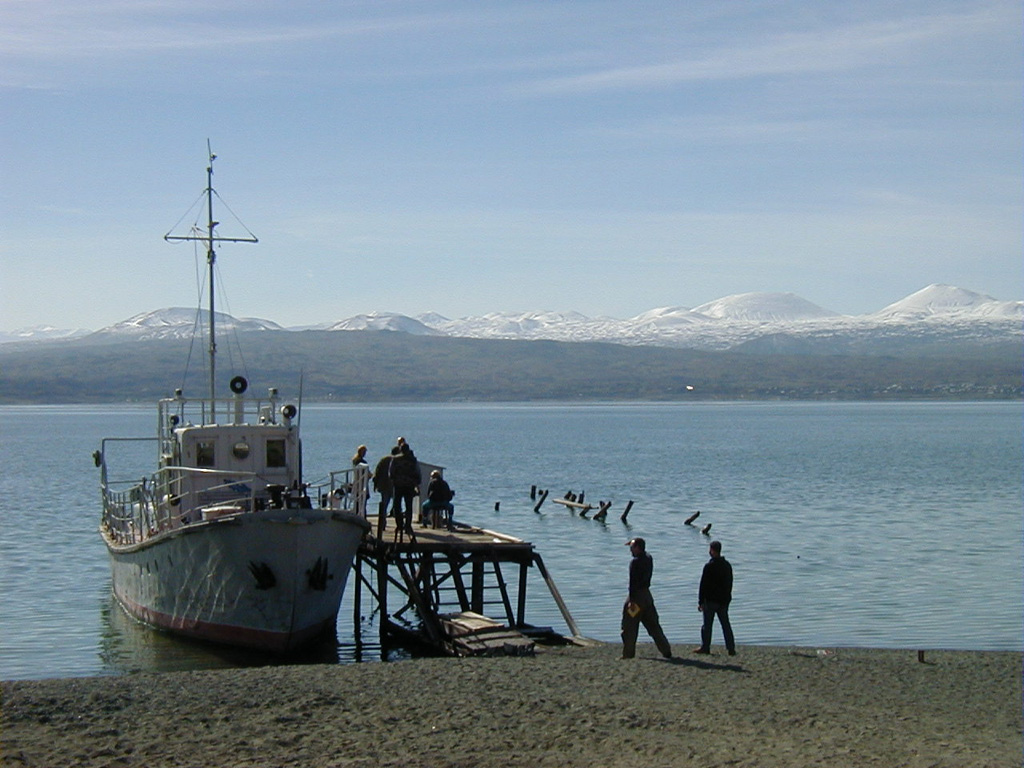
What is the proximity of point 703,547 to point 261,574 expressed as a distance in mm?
21048

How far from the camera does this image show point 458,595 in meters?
27.6

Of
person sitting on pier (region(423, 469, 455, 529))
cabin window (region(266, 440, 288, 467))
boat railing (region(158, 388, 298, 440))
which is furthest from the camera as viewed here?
person sitting on pier (region(423, 469, 455, 529))

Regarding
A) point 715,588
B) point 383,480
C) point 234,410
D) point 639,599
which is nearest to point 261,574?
point 383,480

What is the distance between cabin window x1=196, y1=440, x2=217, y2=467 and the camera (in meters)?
27.6

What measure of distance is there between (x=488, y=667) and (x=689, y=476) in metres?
54.9

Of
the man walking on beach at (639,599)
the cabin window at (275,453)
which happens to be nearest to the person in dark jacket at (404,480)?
the cabin window at (275,453)

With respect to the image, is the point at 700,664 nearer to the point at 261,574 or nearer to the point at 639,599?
the point at 639,599

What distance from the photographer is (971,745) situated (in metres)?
14.3

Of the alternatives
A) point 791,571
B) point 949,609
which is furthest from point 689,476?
point 949,609

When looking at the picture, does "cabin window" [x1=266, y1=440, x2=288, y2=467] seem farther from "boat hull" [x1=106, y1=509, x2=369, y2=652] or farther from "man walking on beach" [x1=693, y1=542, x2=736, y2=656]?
"man walking on beach" [x1=693, y1=542, x2=736, y2=656]

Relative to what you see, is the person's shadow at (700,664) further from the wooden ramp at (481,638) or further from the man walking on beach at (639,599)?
the wooden ramp at (481,638)

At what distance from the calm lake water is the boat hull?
0.64 m

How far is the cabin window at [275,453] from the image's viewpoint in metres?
27.8

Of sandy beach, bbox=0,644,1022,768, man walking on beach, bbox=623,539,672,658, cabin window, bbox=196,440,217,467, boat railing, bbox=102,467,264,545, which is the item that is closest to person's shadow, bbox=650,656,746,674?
sandy beach, bbox=0,644,1022,768
